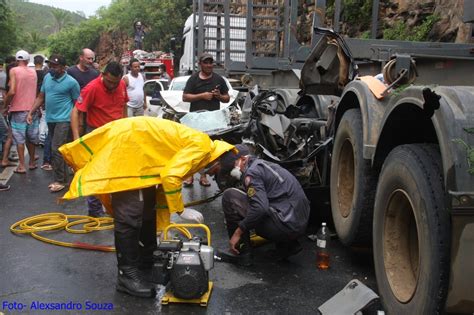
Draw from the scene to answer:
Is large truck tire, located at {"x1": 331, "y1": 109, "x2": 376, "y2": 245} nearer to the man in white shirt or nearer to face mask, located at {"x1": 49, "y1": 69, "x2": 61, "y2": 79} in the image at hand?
face mask, located at {"x1": 49, "y1": 69, "x2": 61, "y2": 79}

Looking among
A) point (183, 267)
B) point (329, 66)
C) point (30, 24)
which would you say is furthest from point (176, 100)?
point (30, 24)

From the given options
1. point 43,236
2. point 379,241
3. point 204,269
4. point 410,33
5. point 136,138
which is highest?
point 410,33

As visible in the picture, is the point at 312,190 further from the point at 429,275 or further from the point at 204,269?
the point at 429,275

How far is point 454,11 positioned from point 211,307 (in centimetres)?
776

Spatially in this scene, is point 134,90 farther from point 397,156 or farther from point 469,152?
point 469,152

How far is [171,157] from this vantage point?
3414 millimetres

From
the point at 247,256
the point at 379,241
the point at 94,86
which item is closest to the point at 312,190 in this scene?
the point at 247,256

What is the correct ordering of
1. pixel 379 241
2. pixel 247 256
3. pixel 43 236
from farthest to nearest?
pixel 43 236 → pixel 247 256 → pixel 379 241

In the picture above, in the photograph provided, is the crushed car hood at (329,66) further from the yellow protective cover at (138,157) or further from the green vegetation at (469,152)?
the green vegetation at (469,152)

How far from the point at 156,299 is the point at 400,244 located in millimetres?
1713

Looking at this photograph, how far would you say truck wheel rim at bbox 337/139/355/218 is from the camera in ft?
14.4

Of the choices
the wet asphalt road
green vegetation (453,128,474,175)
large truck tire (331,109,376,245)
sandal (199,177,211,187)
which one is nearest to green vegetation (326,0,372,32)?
sandal (199,177,211,187)

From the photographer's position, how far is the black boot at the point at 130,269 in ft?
11.5

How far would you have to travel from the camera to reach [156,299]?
3.52 m
